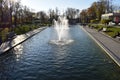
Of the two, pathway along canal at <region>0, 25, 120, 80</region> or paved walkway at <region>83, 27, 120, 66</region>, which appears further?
paved walkway at <region>83, 27, 120, 66</region>

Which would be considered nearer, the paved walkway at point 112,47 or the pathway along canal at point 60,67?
the pathway along canal at point 60,67

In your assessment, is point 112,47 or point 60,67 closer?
point 60,67

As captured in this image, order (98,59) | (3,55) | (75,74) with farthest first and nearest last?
(3,55) → (98,59) → (75,74)

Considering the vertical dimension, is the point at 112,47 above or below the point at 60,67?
above

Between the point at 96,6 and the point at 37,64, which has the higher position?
the point at 96,6

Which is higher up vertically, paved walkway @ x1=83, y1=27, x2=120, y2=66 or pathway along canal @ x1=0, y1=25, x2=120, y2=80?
paved walkway @ x1=83, y1=27, x2=120, y2=66

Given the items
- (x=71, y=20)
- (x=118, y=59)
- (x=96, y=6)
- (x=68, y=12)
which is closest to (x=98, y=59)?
(x=118, y=59)

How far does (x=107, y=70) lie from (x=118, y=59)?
2253mm

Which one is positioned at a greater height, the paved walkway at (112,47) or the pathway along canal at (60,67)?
the paved walkway at (112,47)

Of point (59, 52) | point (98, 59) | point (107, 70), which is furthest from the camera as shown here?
point (59, 52)

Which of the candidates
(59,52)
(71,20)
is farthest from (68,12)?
(59,52)

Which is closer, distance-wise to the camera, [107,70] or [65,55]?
[107,70]

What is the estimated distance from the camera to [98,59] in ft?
58.0

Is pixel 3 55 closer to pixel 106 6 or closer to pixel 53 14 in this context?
pixel 106 6
